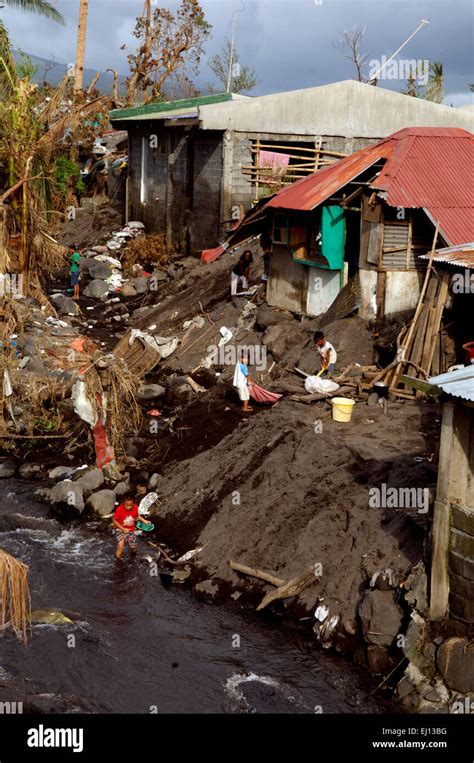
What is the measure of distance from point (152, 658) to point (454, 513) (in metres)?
3.96

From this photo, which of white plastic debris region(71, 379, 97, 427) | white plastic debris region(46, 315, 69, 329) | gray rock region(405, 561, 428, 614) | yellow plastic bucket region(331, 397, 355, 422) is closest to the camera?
gray rock region(405, 561, 428, 614)

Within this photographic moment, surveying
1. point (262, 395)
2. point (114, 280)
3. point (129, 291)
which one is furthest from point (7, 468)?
point (114, 280)

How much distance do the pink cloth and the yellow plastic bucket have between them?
5.86ft

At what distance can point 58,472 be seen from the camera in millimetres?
15945

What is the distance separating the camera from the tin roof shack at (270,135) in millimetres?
23859

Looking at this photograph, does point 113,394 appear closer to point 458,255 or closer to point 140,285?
point 458,255

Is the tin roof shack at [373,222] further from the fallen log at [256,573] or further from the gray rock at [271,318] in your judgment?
the fallen log at [256,573]

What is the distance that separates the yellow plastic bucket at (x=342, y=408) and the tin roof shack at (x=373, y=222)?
2.99 m

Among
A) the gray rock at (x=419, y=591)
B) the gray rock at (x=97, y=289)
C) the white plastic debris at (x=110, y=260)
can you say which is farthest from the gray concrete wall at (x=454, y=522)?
the white plastic debris at (x=110, y=260)

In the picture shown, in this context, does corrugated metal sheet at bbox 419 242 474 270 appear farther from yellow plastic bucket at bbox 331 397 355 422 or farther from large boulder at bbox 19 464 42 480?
large boulder at bbox 19 464 42 480

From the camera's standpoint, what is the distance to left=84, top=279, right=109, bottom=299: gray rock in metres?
26.0

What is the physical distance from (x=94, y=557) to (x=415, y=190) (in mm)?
8430

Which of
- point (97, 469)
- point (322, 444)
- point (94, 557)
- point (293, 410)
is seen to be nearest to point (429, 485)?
point (322, 444)

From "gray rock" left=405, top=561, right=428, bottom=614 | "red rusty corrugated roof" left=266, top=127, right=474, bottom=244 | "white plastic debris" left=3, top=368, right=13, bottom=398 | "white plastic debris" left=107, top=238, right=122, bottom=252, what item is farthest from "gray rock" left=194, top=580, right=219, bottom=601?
"white plastic debris" left=107, top=238, right=122, bottom=252
